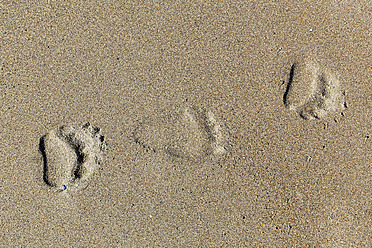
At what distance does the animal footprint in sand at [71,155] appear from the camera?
197cm

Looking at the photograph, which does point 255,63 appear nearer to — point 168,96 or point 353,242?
point 168,96

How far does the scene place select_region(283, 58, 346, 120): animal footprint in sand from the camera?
6.66ft

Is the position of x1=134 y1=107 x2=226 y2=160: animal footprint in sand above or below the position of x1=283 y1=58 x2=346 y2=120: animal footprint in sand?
below

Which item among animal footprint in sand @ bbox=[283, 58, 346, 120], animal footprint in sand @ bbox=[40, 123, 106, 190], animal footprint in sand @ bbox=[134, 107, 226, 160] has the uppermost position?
animal footprint in sand @ bbox=[283, 58, 346, 120]

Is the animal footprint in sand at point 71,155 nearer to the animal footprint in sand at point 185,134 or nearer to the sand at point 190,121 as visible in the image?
the sand at point 190,121

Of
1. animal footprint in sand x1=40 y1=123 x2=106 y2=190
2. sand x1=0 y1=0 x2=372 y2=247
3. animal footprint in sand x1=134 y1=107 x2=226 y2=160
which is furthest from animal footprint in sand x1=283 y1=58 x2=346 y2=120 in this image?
animal footprint in sand x1=40 y1=123 x2=106 y2=190

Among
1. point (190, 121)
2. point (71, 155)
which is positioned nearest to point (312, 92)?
point (190, 121)

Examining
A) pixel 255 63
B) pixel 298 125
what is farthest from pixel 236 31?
pixel 298 125

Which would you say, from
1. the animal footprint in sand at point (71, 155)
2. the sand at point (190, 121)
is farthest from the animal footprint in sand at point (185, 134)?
the animal footprint in sand at point (71, 155)

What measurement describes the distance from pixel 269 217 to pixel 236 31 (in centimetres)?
141

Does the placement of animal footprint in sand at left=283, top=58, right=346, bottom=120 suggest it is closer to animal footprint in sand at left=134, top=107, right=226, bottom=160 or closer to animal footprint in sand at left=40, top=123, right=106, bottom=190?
animal footprint in sand at left=134, top=107, right=226, bottom=160

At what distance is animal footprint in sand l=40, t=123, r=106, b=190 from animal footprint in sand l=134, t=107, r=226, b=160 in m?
0.32

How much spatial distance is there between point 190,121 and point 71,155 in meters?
0.90

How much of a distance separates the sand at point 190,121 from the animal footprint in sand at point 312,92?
0.10ft
